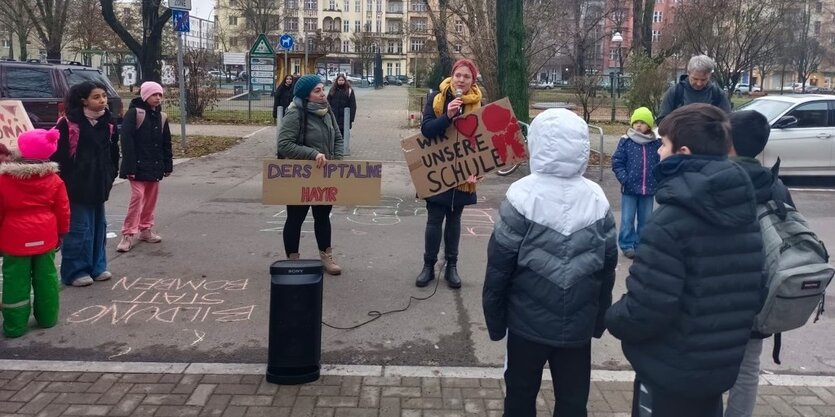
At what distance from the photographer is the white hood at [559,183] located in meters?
3.01

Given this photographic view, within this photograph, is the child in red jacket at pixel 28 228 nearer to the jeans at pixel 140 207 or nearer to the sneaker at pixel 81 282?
the sneaker at pixel 81 282

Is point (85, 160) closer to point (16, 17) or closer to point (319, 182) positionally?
point (319, 182)

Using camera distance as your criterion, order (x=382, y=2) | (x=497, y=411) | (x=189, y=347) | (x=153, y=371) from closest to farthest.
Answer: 1. (x=497, y=411)
2. (x=153, y=371)
3. (x=189, y=347)
4. (x=382, y=2)

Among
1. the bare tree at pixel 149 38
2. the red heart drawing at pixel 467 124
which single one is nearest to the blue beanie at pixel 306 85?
the red heart drawing at pixel 467 124

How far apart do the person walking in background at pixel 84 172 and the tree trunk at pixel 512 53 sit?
380 inches

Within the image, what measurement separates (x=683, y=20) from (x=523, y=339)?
24.5 meters

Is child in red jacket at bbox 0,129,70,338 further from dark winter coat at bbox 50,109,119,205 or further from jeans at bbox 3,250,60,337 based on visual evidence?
dark winter coat at bbox 50,109,119,205

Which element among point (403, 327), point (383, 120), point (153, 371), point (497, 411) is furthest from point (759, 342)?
point (383, 120)

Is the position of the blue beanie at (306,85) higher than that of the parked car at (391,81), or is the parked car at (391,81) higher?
the parked car at (391,81)

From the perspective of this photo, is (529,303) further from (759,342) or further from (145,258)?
(145,258)

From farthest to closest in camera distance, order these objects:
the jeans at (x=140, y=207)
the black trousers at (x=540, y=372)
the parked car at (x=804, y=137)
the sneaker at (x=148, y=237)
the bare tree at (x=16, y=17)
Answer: the bare tree at (x=16, y=17) → the parked car at (x=804, y=137) → the sneaker at (x=148, y=237) → the jeans at (x=140, y=207) → the black trousers at (x=540, y=372)

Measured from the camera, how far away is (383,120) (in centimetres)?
2647

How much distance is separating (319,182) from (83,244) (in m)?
2.02

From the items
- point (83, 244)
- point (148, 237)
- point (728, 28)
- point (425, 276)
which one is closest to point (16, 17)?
→ point (728, 28)
